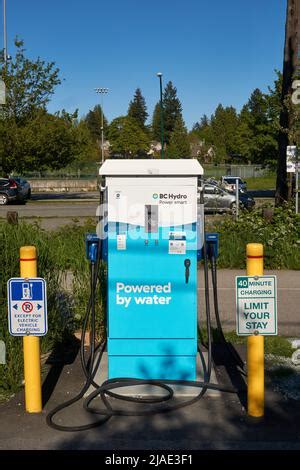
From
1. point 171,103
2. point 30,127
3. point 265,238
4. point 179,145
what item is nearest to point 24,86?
point 30,127

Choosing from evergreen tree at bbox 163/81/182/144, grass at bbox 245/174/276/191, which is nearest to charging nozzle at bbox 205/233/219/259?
grass at bbox 245/174/276/191

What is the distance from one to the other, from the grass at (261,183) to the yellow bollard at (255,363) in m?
47.1

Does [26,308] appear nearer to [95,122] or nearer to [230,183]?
[230,183]

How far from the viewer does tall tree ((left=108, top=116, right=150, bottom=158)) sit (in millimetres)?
69250

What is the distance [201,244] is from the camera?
4730mm

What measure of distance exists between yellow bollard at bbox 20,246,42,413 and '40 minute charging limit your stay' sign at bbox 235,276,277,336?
1.46 metres

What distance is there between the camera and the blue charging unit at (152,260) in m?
4.59

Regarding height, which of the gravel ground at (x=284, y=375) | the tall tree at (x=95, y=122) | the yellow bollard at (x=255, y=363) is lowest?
the gravel ground at (x=284, y=375)

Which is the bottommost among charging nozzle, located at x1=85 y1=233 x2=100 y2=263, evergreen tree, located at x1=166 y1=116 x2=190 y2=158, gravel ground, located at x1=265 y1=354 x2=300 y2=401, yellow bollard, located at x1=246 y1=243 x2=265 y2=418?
gravel ground, located at x1=265 y1=354 x2=300 y2=401

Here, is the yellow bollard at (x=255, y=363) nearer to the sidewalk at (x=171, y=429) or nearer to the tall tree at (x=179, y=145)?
the sidewalk at (x=171, y=429)

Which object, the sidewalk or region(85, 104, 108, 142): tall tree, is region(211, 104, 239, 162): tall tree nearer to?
region(85, 104, 108, 142): tall tree

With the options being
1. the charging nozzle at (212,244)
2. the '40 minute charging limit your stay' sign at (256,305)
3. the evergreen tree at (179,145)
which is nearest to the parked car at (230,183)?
the charging nozzle at (212,244)

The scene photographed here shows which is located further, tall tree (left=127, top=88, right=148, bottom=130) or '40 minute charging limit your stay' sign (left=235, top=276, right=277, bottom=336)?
tall tree (left=127, top=88, right=148, bottom=130)

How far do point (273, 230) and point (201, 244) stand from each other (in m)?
7.48
